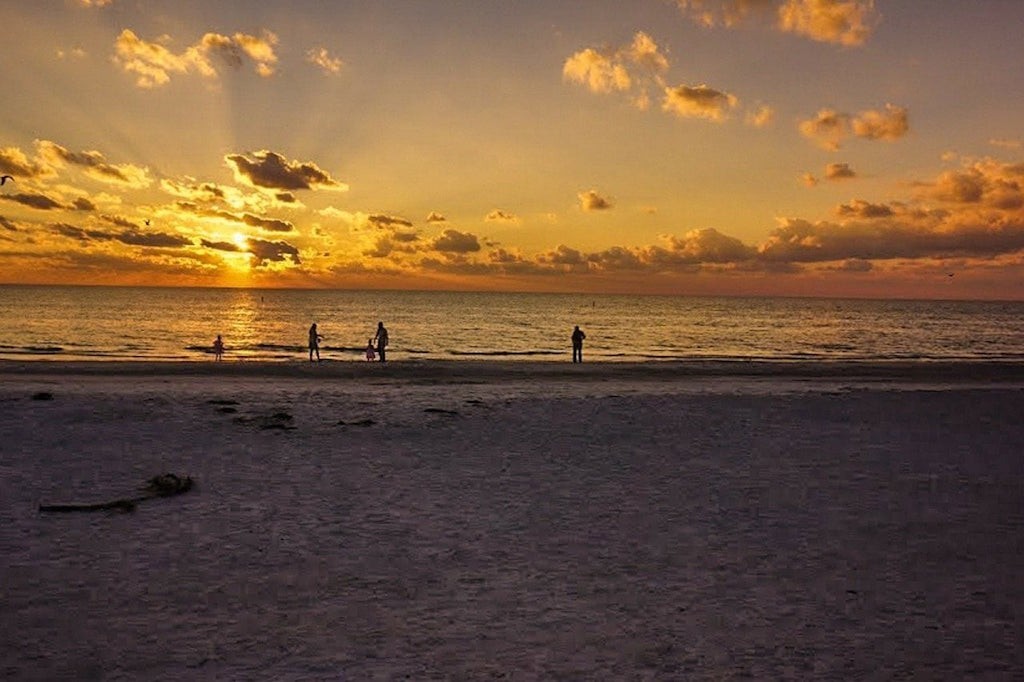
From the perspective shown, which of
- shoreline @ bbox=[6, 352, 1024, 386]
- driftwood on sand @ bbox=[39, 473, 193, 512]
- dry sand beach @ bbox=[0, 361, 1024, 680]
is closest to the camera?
dry sand beach @ bbox=[0, 361, 1024, 680]

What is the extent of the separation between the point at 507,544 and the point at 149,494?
6.68 meters

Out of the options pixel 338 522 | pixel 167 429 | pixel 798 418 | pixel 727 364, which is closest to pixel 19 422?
pixel 167 429

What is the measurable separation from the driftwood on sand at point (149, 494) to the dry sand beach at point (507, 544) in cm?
33

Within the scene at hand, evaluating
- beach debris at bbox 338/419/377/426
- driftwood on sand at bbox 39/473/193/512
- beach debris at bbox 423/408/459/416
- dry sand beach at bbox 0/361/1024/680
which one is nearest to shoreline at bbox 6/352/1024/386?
beach debris at bbox 423/408/459/416

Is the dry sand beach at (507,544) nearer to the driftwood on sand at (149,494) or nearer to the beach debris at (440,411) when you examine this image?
the beach debris at (440,411)

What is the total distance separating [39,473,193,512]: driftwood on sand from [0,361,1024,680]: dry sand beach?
33 cm

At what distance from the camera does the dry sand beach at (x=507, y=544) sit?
7.25 meters

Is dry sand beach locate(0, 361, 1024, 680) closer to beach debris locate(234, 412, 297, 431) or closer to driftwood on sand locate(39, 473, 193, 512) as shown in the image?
beach debris locate(234, 412, 297, 431)

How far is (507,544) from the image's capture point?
10.5m

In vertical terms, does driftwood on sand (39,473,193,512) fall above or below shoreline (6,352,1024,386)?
above

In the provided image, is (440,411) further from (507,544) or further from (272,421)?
(507,544)

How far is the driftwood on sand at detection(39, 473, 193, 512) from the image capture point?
11.8 meters

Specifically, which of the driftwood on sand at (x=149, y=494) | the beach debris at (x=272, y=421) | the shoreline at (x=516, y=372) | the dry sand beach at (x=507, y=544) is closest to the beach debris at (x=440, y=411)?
the dry sand beach at (x=507, y=544)

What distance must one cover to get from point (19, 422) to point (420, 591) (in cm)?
1481
